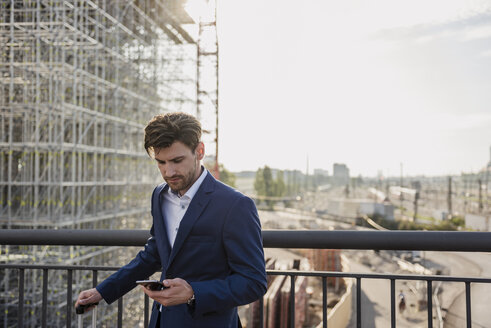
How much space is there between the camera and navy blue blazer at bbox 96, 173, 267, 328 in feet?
4.70

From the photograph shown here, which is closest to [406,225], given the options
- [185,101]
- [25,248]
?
[185,101]

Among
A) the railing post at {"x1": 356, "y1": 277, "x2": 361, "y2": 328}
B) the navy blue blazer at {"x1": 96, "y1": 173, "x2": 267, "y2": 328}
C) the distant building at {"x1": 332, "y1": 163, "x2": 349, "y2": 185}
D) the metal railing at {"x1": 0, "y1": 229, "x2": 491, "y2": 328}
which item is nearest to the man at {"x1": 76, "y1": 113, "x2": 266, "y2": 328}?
the navy blue blazer at {"x1": 96, "y1": 173, "x2": 267, "y2": 328}

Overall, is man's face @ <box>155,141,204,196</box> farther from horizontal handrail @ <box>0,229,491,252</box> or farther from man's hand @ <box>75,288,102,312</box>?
horizontal handrail @ <box>0,229,491,252</box>

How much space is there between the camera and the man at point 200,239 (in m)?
1.42

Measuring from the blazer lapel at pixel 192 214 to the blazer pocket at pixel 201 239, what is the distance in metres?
0.02

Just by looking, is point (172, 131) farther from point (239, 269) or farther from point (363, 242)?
point (363, 242)

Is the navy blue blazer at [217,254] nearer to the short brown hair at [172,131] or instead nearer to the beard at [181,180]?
the beard at [181,180]

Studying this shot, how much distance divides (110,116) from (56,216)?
4.80 meters

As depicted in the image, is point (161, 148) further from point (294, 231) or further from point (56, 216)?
point (56, 216)

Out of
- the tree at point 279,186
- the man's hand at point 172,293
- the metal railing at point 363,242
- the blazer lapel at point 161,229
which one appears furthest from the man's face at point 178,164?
the tree at point 279,186

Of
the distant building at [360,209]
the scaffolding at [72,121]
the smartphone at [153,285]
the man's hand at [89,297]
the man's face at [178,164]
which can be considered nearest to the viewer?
the smartphone at [153,285]

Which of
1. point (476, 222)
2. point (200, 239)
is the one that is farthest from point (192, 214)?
point (476, 222)

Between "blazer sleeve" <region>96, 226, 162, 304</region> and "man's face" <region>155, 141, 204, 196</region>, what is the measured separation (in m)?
0.42

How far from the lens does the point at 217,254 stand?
151 centimetres
